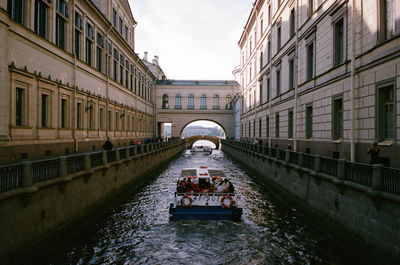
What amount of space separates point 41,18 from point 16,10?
2.55m

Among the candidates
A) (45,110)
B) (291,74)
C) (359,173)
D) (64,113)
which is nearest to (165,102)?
(291,74)

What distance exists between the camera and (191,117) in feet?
211

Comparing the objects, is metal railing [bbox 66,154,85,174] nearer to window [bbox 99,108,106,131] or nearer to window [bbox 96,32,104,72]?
window [bbox 99,108,106,131]

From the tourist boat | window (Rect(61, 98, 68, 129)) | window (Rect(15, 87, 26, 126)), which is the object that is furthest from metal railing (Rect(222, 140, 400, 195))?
window (Rect(61, 98, 68, 129))

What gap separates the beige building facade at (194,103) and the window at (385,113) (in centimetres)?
5216

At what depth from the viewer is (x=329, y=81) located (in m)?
16.5

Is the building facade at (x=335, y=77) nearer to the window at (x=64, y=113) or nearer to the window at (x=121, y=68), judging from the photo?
the window at (x=64, y=113)

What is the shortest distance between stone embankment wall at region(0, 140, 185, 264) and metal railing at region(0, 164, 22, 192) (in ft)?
0.57

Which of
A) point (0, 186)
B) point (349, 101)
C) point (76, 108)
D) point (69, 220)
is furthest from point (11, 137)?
point (349, 101)

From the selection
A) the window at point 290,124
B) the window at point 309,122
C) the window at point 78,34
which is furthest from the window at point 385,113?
the window at point 78,34

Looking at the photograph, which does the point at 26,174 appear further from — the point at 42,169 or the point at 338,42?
the point at 338,42

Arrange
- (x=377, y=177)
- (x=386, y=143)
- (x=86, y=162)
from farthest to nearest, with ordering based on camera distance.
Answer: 1. (x=86, y=162)
2. (x=386, y=143)
3. (x=377, y=177)

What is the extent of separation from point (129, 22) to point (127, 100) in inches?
449

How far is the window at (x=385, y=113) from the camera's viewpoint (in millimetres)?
11695
